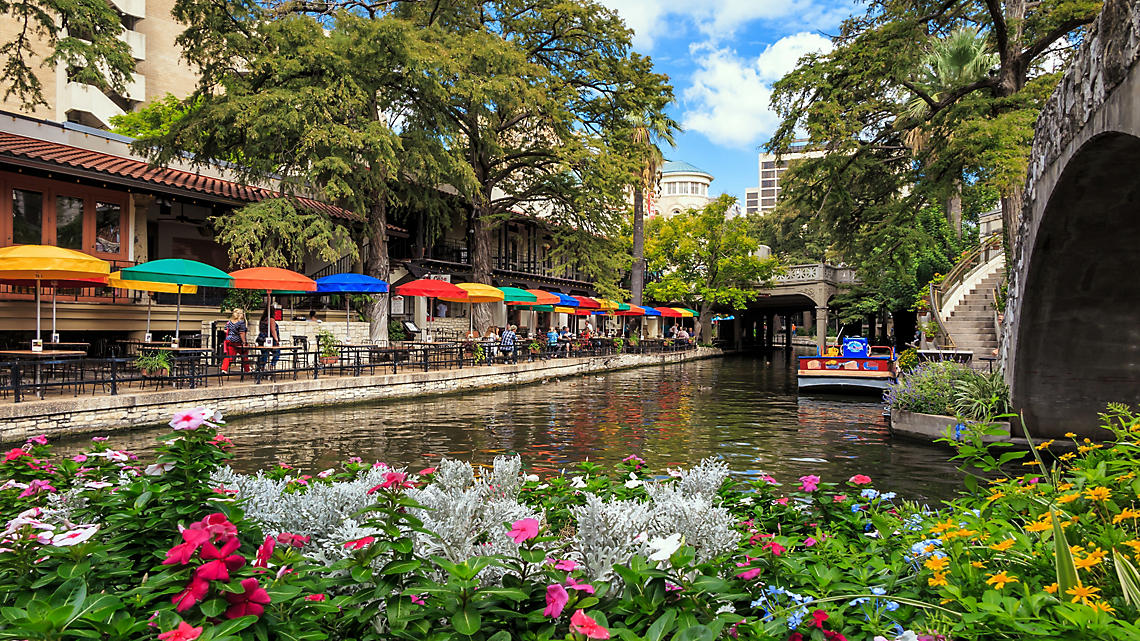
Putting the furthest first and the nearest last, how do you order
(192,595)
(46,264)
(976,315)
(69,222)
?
(976,315)
(69,222)
(46,264)
(192,595)

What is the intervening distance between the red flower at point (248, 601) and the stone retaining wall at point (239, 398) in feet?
34.9

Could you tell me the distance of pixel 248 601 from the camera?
1949mm

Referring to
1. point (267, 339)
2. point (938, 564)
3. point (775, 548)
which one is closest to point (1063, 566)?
point (938, 564)

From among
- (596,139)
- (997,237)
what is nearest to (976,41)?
(997,237)

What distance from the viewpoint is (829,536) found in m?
3.37

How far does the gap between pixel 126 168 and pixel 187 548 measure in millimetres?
21159

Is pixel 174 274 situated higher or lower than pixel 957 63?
lower

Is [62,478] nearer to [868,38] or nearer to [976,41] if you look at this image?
[868,38]

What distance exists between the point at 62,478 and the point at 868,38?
72.0 feet

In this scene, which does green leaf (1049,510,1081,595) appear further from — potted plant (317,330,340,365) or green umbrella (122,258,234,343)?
potted plant (317,330,340,365)

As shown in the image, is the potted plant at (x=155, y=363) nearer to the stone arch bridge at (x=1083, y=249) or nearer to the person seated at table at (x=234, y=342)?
the person seated at table at (x=234, y=342)

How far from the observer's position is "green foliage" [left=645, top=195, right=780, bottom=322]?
43.6 m

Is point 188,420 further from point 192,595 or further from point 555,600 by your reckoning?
point 555,600

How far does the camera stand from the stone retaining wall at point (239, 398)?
33.0ft
